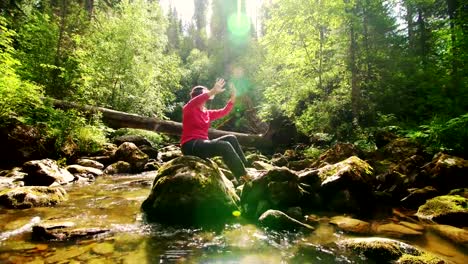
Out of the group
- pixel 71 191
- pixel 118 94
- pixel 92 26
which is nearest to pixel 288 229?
pixel 71 191

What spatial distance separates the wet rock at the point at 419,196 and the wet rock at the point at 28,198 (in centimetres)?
691

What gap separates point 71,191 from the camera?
24.6 feet

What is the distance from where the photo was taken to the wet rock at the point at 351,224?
481 centimetres

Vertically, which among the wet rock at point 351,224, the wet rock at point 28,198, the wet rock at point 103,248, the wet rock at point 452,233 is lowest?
the wet rock at point 452,233

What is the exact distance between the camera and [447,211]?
16.8ft

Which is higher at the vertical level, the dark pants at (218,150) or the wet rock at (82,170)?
the dark pants at (218,150)

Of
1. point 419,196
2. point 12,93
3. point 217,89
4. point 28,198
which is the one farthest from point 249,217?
point 12,93

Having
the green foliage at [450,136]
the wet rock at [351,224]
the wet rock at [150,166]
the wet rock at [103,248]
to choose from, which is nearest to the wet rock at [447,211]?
the wet rock at [351,224]

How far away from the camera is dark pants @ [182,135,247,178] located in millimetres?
6051

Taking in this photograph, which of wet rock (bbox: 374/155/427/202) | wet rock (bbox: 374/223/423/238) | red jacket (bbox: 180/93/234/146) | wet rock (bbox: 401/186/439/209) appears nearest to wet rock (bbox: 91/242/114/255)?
red jacket (bbox: 180/93/234/146)

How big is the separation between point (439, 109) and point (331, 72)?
5004 mm

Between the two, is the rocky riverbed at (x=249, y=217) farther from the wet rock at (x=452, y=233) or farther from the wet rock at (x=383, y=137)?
the wet rock at (x=383, y=137)

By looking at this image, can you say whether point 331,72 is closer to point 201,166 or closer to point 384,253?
point 201,166

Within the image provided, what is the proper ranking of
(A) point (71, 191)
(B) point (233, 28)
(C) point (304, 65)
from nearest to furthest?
(A) point (71, 191) → (C) point (304, 65) → (B) point (233, 28)
